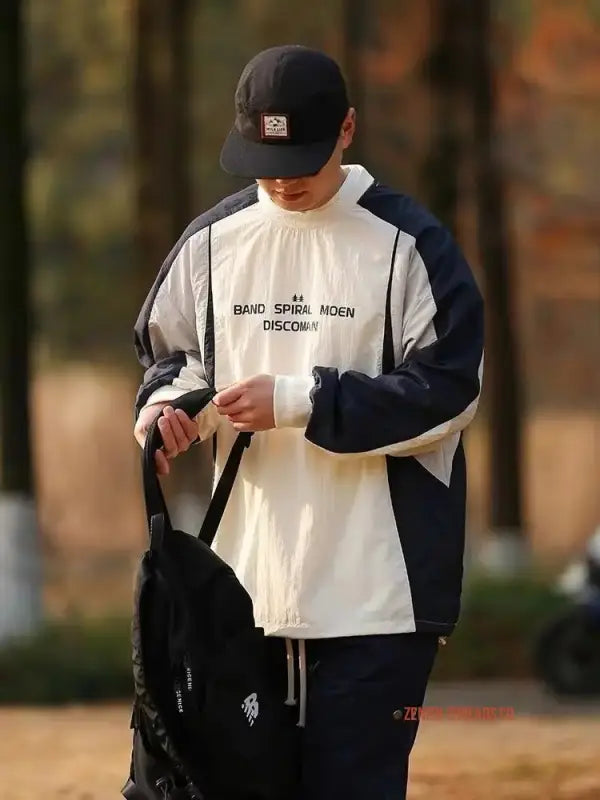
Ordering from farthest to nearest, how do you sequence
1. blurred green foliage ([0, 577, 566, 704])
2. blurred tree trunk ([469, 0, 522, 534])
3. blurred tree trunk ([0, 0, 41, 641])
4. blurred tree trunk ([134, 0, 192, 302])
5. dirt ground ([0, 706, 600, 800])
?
blurred tree trunk ([469, 0, 522, 534]) → blurred tree trunk ([134, 0, 192, 302]) → blurred tree trunk ([0, 0, 41, 641]) → blurred green foliage ([0, 577, 566, 704]) → dirt ground ([0, 706, 600, 800])

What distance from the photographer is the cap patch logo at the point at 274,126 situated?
3.77 meters

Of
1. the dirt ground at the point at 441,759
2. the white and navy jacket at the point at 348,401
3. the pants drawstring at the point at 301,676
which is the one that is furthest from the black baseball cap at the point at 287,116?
the dirt ground at the point at 441,759

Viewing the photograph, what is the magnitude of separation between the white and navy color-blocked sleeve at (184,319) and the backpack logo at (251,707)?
1.65 ft

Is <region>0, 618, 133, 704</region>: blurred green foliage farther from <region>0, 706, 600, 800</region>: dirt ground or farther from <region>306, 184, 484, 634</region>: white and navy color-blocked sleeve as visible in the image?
<region>306, 184, 484, 634</region>: white and navy color-blocked sleeve

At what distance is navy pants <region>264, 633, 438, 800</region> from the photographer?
377 centimetres

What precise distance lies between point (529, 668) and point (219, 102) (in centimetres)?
1666

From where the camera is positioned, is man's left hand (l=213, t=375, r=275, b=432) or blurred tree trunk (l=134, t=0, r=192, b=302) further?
blurred tree trunk (l=134, t=0, r=192, b=302)

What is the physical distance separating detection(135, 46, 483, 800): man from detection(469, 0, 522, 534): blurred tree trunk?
433 inches

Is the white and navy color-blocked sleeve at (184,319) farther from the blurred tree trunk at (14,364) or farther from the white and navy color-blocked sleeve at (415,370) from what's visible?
the blurred tree trunk at (14,364)

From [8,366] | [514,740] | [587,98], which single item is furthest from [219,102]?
[514,740]

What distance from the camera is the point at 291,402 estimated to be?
3.75 metres

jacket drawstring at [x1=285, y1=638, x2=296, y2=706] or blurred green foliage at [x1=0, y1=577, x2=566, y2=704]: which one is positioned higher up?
jacket drawstring at [x1=285, y1=638, x2=296, y2=706]

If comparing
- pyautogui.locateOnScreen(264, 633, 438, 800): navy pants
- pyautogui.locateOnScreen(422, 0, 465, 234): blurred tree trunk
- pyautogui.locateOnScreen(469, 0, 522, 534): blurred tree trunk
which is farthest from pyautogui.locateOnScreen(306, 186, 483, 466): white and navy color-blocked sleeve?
pyautogui.locateOnScreen(469, 0, 522, 534): blurred tree trunk

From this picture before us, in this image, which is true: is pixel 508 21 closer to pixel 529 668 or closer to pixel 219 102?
pixel 219 102
